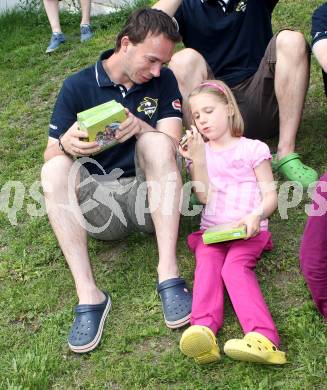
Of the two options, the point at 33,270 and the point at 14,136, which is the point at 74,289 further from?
the point at 14,136

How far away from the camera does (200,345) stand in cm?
252

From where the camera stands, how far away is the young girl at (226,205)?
269 centimetres

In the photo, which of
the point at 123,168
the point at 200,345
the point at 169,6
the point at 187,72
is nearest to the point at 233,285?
the point at 200,345

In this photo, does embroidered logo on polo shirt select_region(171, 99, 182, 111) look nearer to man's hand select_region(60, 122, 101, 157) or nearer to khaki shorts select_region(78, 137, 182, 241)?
khaki shorts select_region(78, 137, 182, 241)

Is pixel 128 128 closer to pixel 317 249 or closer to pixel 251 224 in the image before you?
pixel 251 224

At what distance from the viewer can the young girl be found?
2.69m

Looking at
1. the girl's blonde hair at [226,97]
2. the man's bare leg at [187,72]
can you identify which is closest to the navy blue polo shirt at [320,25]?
the man's bare leg at [187,72]

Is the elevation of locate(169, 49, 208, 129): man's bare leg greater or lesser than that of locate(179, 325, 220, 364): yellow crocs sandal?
greater

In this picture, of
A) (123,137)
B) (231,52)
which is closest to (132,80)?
(123,137)

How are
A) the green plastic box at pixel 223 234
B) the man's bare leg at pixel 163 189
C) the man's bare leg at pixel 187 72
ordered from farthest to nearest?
Answer: the man's bare leg at pixel 187 72 → the man's bare leg at pixel 163 189 → the green plastic box at pixel 223 234

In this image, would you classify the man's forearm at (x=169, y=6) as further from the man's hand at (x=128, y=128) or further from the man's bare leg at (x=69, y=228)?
the man's bare leg at (x=69, y=228)

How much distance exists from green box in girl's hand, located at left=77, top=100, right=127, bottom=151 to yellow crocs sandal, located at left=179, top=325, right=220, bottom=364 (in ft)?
3.31

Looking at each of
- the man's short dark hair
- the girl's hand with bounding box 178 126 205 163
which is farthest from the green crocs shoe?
the man's short dark hair

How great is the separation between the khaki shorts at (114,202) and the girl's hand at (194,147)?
8cm
